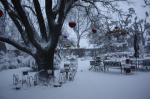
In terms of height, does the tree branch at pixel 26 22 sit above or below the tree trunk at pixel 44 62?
above

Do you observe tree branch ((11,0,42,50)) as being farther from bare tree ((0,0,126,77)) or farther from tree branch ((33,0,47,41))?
tree branch ((33,0,47,41))

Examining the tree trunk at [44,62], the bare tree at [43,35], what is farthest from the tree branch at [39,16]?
the tree trunk at [44,62]

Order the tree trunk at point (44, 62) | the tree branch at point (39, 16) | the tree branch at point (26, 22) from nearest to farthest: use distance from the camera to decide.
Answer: the tree branch at point (26, 22) < the tree branch at point (39, 16) < the tree trunk at point (44, 62)

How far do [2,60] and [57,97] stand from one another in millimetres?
15916

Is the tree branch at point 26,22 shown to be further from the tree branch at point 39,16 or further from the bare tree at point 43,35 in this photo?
the tree branch at point 39,16

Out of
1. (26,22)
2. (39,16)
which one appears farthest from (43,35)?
(26,22)

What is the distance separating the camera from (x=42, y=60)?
440 inches

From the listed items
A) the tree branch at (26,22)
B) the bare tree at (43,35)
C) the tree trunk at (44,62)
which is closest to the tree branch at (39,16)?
the bare tree at (43,35)

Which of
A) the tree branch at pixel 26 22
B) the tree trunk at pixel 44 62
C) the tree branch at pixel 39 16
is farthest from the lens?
the tree trunk at pixel 44 62

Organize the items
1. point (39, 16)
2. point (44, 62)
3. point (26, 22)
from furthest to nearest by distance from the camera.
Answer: point (44, 62) < point (39, 16) < point (26, 22)

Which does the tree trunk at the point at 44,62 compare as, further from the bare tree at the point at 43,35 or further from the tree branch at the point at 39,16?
the tree branch at the point at 39,16

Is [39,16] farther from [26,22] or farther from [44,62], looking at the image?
[44,62]

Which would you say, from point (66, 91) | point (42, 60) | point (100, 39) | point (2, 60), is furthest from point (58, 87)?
point (100, 39)

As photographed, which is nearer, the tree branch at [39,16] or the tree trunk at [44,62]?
the tree branch at [39,16]
